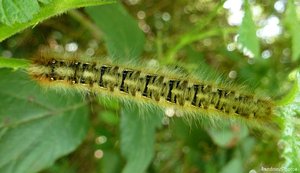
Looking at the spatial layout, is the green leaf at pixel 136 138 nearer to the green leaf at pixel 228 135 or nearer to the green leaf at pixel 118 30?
the green leaf at pixel 118 30

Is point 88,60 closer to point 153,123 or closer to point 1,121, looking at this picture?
point 1,121

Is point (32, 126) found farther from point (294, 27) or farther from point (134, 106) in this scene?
point (294, 27)

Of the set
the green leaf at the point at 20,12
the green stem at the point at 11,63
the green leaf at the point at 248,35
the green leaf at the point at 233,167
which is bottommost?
the green leaf at the point at 233,167

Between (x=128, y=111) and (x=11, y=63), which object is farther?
(x=128, y=111)

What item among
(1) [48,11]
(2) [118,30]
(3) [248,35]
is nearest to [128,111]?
(2) [118,30]

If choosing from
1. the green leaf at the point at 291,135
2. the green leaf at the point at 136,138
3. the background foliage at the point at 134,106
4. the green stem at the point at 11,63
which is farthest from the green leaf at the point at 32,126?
the green leaf at the point at 291,135

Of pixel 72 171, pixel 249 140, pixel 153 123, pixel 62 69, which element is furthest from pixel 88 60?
pixel 72 171

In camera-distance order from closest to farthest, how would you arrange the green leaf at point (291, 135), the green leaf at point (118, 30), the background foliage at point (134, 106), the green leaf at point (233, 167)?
1. the green leaf at point (291, 135)
2. the background foliage at point (134, 106)
3. the green leaf at point (118, 30)
4. the green leaf at point (233, 167)
